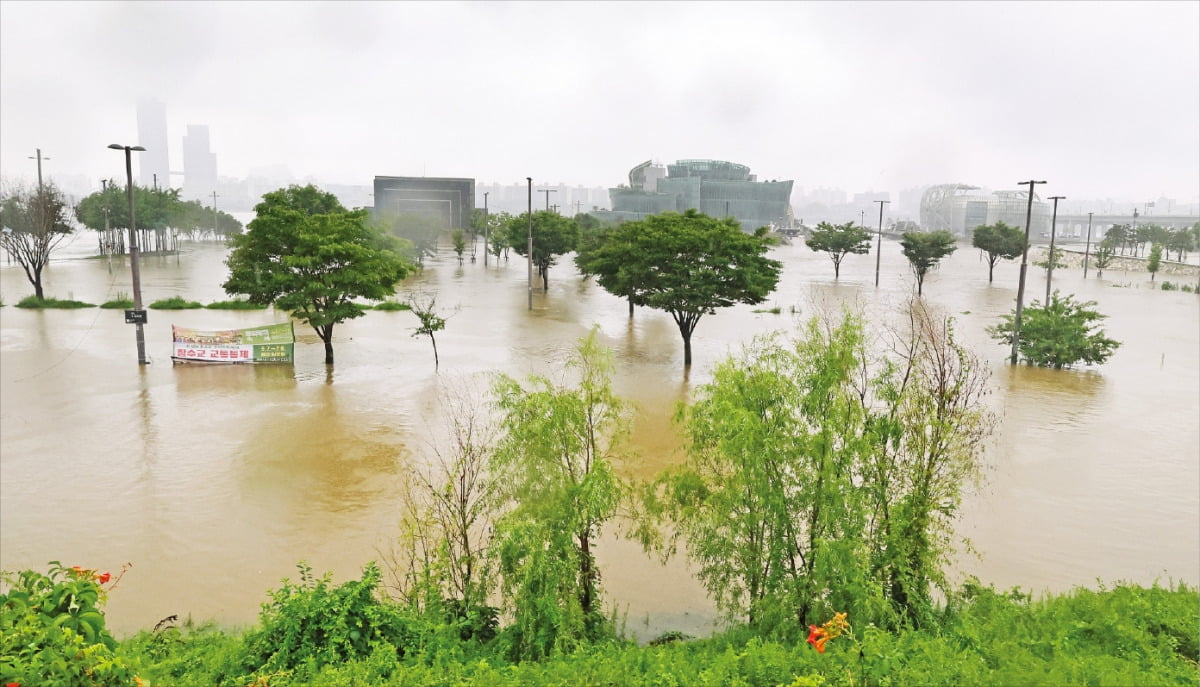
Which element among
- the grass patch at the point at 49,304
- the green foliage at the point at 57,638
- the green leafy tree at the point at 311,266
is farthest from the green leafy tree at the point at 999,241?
the green foliage at the point at 57,638

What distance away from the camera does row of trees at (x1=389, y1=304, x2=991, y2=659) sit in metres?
8.48

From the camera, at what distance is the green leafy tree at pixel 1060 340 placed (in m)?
26.3

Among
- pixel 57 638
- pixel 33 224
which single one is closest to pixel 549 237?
pixel 33 224

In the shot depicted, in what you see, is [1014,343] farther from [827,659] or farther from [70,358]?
[70,358]

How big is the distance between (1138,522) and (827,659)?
9.81 metres

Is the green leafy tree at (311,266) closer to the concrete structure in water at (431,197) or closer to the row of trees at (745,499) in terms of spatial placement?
the row of trees at (745,499)

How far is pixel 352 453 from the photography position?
16.8m

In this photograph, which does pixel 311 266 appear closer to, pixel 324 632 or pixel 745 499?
pixel 324 632

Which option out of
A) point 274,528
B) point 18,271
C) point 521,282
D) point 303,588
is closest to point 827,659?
point 303,588

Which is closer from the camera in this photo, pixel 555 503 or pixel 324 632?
pixel 324 632

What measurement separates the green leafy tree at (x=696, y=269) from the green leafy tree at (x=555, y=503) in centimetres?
1612

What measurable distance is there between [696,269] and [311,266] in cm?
1213

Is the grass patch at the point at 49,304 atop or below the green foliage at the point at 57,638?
below

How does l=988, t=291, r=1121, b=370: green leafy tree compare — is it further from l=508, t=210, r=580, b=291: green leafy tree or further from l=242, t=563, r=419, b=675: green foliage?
l=508, t=210, r=580, b=291: green leafy tree
